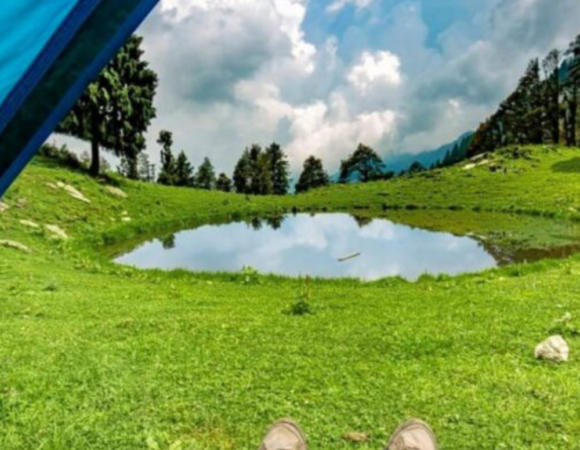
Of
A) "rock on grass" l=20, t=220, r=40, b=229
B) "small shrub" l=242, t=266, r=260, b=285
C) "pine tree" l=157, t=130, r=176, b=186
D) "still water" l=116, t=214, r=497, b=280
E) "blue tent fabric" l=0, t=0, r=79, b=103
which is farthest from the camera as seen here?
"pine tree" l=157, t=130, r=176, b=186

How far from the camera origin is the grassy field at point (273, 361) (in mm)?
4746

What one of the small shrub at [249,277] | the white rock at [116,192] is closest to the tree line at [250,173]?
the white rock at [116,192]

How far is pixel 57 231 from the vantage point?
79.8 ft

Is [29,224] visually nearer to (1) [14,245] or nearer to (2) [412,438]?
(1) [14,245]

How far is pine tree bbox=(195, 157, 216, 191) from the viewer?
10312 centimetres

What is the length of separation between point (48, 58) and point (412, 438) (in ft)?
10.4

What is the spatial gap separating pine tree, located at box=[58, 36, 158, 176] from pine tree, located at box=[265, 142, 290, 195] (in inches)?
2403

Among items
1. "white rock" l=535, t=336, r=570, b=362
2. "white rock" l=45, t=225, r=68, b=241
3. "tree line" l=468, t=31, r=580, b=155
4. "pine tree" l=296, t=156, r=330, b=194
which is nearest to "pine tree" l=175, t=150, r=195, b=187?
"pine tree" l=296, t=156, r=330, b=194

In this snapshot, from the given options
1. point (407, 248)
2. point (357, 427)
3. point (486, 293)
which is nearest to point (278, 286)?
point (486, 293)

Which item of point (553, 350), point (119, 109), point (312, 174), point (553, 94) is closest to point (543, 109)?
point (553, 94)

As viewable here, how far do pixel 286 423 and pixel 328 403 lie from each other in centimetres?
120

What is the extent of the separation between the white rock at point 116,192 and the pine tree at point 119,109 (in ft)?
6.39

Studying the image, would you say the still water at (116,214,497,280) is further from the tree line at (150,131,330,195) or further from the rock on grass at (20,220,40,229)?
the tree line at (150,131,330,195)

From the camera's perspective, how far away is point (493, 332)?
7367 mm
